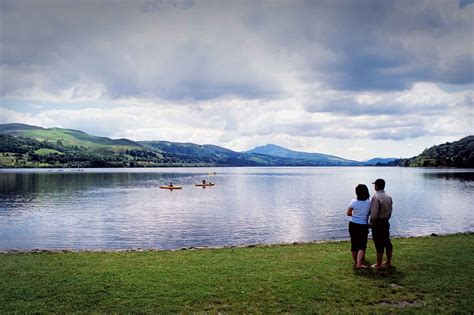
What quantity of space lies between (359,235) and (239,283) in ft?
19.7

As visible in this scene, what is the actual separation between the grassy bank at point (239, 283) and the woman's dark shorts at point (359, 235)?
1.13 m

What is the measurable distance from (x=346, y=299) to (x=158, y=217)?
44.1 meters

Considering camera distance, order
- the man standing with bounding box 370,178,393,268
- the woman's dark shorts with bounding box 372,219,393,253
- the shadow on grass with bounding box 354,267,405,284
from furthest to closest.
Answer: the woman's dark shorts with bounding box 372,219,393,253
the man standing with bounding box 370,178,393,268
the shadow on grass with bounding box 354,267,405,284

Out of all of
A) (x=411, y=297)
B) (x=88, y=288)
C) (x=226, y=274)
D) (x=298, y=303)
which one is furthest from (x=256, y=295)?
(x=88, y=288)

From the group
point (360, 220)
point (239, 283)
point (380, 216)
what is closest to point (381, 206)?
point (380, 216)

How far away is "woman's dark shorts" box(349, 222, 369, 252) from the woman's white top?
0.24 metres

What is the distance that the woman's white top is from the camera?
16922 millimetres

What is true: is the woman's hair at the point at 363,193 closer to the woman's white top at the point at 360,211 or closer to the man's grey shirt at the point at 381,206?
the woman's white top at the point at 360,211

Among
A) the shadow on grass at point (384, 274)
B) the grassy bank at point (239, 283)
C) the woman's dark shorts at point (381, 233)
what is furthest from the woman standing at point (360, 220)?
the grassy bank at point (239, 283)

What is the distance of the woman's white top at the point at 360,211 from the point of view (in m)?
16.9

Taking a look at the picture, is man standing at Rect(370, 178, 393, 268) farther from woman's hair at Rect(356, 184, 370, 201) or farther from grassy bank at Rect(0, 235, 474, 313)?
Result: grassy bank at Rect(0, 235, 474, 313)

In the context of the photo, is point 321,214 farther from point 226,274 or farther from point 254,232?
point 226,274

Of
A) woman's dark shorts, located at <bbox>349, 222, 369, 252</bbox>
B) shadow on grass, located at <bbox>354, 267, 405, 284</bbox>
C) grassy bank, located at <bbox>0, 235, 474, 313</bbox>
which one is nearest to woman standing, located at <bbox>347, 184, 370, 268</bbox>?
woman's dark shorts, located at <bbox>349, 222, 369, 252</bbox>

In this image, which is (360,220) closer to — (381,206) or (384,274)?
(381,206)
